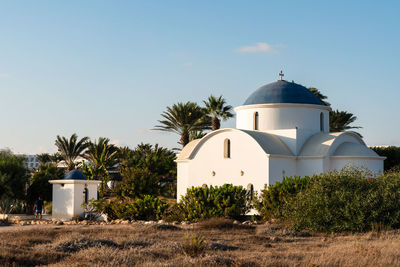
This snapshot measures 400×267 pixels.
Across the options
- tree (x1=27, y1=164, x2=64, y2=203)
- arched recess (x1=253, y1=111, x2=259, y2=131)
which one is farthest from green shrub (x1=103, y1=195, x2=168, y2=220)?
tree (x1=27, y1=164, x2=64, y2=203)

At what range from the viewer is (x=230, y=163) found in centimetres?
2930

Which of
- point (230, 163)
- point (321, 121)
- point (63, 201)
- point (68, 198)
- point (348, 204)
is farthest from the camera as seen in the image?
point (321, 121)

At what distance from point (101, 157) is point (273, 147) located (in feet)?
64.3

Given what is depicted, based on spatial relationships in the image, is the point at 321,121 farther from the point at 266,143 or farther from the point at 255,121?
the point at 266,143

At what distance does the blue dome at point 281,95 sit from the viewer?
102ft

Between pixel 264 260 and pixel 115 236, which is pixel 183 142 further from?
pixel 264 260

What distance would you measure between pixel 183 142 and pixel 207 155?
1185 cm

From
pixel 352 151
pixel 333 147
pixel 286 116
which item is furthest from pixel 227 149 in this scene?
pixel 352 151

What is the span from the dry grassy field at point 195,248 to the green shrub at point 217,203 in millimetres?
5688

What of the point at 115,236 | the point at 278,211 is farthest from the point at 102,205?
the point at 115,236

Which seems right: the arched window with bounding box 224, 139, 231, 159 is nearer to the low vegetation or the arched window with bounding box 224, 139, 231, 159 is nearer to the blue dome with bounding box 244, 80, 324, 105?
the blue dome with bounding box 244, 80, 324, 105

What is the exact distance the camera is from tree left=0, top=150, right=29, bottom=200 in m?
30.8

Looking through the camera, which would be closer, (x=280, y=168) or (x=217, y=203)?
(x=217, y=203)

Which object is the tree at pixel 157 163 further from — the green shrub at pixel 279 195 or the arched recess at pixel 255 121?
the green shrub at pixel 279 195
